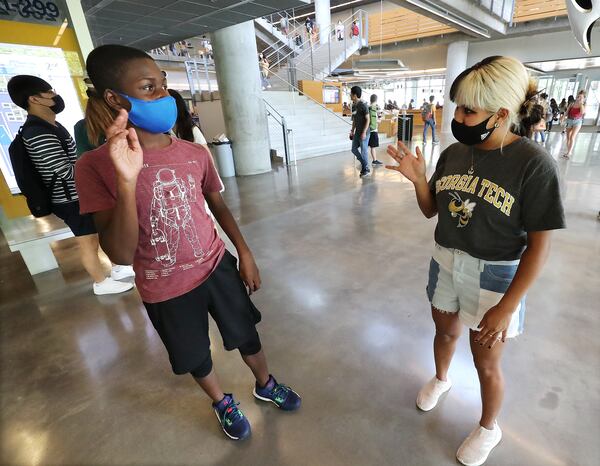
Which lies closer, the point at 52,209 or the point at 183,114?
the point at 183,114

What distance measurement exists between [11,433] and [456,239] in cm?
234

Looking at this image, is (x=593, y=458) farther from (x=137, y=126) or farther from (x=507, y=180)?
(x=137, y=126)

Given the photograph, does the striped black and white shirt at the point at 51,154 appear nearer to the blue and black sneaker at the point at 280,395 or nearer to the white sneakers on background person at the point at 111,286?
the white sneakers on background person at the point at 111,286

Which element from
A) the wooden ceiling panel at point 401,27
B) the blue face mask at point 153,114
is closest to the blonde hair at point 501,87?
the blue face mask at point 153,114

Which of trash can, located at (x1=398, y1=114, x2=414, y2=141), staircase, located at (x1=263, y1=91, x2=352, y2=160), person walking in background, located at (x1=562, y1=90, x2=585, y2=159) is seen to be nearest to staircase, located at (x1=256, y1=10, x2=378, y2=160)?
staircase, located at (x1=263, y1=91, x2=352, y2=160)

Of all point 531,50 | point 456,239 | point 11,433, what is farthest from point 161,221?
point 531,50

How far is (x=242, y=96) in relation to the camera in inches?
269

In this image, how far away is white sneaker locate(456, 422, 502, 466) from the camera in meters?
1.33

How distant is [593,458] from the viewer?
1332 mm

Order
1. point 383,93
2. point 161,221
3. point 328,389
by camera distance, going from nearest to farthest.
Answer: point 161,221
point 328,389
point 383,93

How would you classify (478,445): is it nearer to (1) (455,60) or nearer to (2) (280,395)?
(2) (280,395)

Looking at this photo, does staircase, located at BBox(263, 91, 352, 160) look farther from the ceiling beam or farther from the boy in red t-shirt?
the boy in red t-shirt

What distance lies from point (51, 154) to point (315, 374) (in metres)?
2.46

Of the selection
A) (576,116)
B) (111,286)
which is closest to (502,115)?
(111,286)
